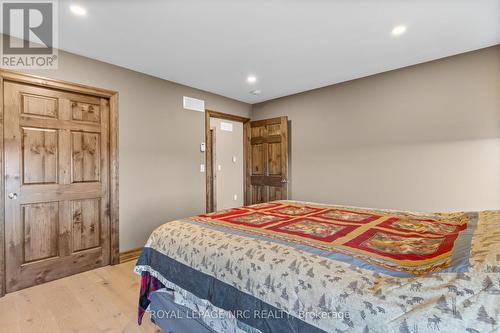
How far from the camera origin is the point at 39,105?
2453mm

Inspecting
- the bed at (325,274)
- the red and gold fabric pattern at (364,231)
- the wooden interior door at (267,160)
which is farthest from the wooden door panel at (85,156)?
the wooden interior door at (267,160)

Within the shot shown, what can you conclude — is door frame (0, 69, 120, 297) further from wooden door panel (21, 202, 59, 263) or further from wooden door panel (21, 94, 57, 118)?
wooden door panel (21, 202, 59, 263)

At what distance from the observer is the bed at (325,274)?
715 mm

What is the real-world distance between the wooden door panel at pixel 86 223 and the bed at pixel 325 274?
154 cm

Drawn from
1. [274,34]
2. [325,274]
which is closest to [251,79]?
[274,34]

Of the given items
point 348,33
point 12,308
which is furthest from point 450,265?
point 12,308

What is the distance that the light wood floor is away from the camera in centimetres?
176

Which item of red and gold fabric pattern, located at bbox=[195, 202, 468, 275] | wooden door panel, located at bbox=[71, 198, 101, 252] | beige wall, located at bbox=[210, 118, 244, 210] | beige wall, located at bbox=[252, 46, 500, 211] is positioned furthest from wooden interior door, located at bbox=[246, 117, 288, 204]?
wooden door panel, located at bbox=[71, 198, 101, 252]

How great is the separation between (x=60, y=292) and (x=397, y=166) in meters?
3.97

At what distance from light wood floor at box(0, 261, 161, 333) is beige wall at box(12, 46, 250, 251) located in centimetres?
60

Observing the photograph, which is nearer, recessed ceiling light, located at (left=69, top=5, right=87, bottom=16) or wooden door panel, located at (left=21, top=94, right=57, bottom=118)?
recessed ceiling light, located at (left=69, top=5, right=87, bottom=16)

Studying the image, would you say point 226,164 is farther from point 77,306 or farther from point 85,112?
point 77,306

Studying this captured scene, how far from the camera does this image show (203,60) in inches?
111

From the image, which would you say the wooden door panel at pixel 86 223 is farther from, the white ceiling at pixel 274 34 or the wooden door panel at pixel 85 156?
the white ceiling at pixel 274 34
